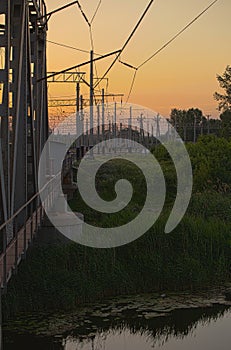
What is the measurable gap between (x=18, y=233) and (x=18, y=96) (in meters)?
2.90

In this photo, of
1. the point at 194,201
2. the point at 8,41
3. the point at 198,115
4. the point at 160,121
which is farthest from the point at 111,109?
the point at 8,41

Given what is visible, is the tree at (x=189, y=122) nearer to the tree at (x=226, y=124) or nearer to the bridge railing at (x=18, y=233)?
the tree at (x=226, y=124)

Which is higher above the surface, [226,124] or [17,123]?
[226,124]

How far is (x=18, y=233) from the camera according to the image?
15.5 metres

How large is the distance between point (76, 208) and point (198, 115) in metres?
76.1

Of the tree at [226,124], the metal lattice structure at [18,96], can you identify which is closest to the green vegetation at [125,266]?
the metal lattice structure at [18,96]

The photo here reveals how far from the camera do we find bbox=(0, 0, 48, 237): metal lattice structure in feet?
46.5

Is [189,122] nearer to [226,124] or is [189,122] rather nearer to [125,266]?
[226,124]

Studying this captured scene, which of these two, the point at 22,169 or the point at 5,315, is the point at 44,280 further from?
the point at 22,169

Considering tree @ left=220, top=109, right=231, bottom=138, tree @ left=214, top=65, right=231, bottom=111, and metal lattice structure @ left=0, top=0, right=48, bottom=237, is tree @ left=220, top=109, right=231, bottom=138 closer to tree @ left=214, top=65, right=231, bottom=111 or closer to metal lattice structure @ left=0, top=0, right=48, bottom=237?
tree @ left=214, top=65, right=231, bottom=111

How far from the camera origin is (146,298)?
878 inches

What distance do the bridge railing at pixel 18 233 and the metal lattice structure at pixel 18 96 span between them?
0.31 metres

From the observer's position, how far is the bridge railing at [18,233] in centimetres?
1282

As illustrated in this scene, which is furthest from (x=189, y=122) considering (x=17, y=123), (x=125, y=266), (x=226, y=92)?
(x=17, y=123)
